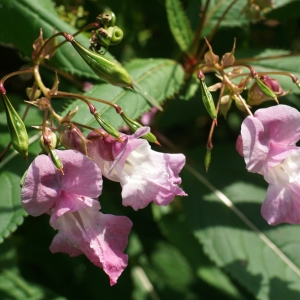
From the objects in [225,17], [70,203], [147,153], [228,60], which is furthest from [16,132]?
[225,17]

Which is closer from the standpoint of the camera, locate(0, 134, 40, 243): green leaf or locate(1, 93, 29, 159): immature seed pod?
locate(1, 93, 29, 159): immature seed pod

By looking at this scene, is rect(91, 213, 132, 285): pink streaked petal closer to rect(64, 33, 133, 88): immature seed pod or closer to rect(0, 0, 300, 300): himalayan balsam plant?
rect(0, 0, 300, 300): himalayan balsam plant

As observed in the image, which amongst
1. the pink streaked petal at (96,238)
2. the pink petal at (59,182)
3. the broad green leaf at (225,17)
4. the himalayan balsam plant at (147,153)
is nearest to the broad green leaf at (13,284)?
the himalayan balsam plant at (147,153)

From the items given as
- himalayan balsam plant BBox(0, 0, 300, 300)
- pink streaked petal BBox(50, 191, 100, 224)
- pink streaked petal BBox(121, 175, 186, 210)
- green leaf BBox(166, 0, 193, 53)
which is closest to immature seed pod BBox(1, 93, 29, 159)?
himalayan balsam plant BBox(0, 0, 300, 300)

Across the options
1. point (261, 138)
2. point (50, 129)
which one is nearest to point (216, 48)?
point (261, 138)

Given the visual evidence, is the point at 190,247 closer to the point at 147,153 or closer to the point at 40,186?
the point at 147,153

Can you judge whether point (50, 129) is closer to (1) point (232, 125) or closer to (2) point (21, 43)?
(2) point (21, 43)

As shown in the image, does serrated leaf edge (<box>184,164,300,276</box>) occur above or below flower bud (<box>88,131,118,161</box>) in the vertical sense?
below

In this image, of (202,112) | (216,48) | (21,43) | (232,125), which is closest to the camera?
(21,43)
